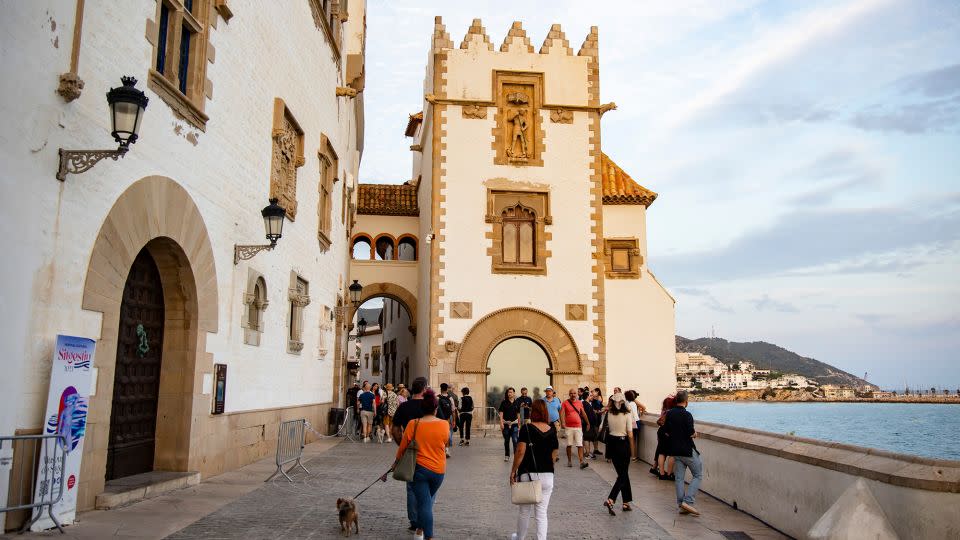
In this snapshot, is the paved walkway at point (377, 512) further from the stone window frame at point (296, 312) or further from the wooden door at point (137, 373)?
the stone window frame at point (296, 312)

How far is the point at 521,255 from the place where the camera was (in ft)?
84.7

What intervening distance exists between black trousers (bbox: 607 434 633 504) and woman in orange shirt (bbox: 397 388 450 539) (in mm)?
3271

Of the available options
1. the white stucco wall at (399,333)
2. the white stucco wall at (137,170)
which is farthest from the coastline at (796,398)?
the white stucco wall at (137,170)

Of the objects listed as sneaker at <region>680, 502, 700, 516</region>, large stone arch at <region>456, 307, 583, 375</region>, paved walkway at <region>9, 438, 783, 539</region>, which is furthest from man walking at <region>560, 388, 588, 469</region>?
large stone arch at <region>456, 307, 583, 375</region>

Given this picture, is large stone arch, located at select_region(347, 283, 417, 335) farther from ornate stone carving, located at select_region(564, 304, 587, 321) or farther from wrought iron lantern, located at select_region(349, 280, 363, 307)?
ornate stone carving, located at select_region(564, 304, 587, 321)

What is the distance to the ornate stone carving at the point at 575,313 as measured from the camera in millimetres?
25328

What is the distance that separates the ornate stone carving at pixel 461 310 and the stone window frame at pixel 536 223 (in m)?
1.48

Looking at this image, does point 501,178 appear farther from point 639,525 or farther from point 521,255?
point 639,525

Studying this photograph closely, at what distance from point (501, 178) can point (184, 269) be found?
16.4 metres

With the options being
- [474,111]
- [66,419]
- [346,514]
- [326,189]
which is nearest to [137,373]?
[66,419]

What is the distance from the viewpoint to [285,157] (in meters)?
15.9

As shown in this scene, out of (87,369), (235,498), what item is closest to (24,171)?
(87,369)

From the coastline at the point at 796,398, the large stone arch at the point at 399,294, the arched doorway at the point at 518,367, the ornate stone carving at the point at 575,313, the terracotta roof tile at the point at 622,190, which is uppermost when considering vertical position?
the terracotta roof tile at the point at 622,190

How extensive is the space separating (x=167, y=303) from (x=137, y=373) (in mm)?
1181
